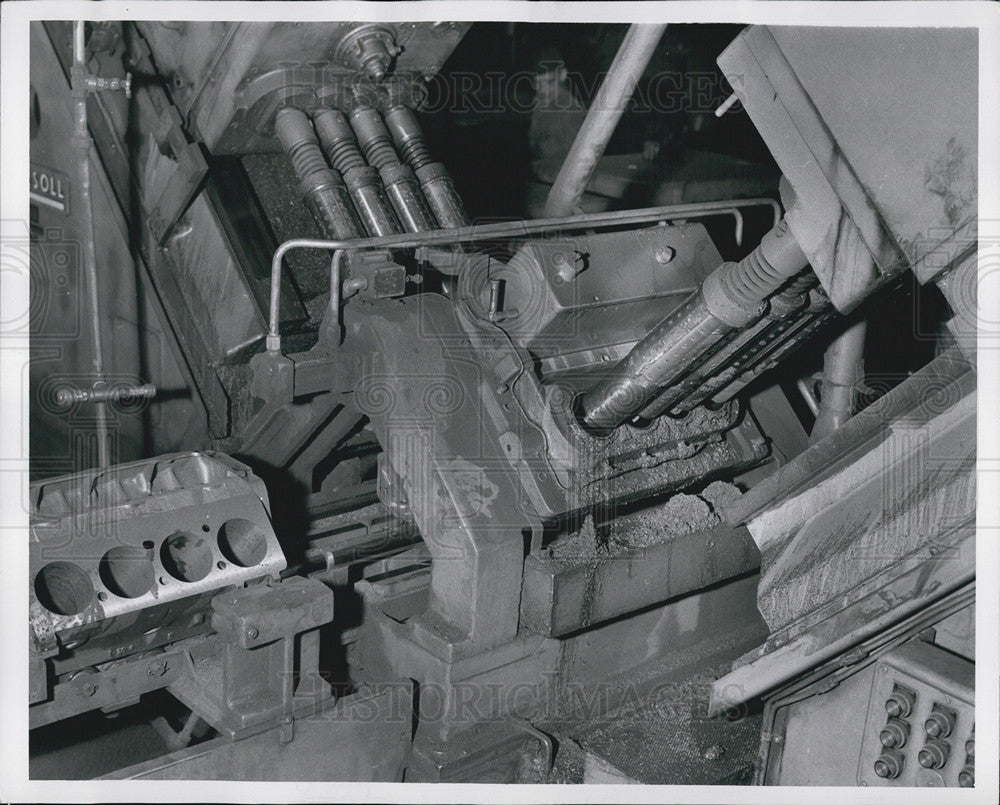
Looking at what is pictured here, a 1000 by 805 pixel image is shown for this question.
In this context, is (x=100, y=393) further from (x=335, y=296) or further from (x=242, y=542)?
(x=335, y=296)

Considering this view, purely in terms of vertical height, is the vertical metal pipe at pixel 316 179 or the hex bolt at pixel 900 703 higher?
the vertical metal pipe at pixel 316 179

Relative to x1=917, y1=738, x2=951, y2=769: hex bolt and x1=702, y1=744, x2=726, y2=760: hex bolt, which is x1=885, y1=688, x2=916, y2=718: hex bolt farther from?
x1=702, y1=744, x2=726, y2=760: hex bolt

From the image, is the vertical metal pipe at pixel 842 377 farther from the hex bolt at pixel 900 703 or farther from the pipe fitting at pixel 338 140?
the pipe fitting at pixel 338 140

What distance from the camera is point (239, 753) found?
263cm

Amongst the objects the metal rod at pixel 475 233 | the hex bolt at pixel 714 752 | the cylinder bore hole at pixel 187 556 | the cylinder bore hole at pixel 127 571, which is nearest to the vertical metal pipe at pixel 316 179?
the metal rod at pixel 475 233

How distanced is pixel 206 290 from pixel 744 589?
1972 mm

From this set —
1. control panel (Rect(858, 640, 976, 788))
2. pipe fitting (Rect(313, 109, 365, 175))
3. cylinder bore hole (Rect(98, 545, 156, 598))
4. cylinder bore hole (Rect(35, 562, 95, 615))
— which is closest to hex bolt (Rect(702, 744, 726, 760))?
control panel (Rect(858, 640, 976, 788))

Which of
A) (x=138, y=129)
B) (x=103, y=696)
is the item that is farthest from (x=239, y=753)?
(x=138, y=129)

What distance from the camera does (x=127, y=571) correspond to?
2771mm

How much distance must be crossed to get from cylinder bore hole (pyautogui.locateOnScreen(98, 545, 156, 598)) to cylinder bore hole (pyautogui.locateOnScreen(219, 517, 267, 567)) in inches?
8.0

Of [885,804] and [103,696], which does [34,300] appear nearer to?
[103,696]

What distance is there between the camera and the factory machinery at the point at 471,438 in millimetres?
2477

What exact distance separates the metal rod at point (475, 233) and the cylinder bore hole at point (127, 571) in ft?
2.18

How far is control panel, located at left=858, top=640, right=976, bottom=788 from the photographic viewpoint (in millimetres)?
2260
